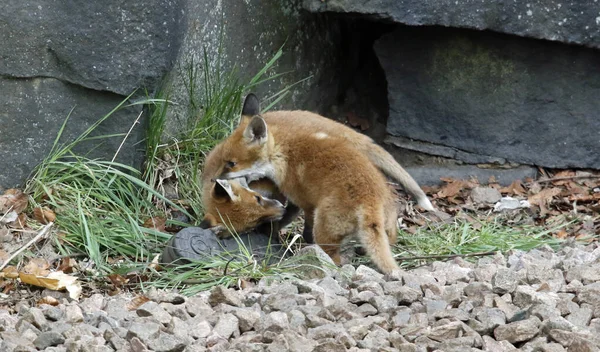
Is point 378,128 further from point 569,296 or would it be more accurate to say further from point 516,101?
point 569,296

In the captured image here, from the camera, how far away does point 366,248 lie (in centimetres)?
625

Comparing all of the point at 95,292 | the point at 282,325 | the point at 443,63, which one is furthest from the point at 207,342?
the point at 443,63

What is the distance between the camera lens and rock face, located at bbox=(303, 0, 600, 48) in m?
8.15

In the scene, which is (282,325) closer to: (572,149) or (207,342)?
(207,342)

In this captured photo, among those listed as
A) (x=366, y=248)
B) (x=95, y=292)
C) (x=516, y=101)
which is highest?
(x=516, y=101)

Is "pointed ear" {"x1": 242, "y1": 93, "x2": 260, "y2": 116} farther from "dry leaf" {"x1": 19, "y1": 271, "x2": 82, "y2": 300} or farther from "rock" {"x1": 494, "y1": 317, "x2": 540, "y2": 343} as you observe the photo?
"rock" {"x1": 494, "y1": 317, "x2": 540, "y2": 343}

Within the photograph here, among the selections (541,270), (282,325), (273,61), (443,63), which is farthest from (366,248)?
(443,63)

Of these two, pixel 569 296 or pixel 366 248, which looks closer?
pixel 569 296

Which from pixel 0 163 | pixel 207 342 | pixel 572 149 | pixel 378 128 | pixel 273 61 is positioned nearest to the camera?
pixel 207 342

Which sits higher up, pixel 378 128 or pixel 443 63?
pixel 443 63

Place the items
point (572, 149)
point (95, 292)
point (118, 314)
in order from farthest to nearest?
point (572, 149)
point (95, 292)
point (118, 314)

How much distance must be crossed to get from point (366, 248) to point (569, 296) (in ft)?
4.70

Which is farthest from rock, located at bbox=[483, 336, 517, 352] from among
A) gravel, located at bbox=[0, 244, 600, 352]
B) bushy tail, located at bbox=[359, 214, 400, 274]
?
bushy tail, located at bbox=[359, 214, 400, 274]

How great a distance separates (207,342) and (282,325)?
364 millimetres
